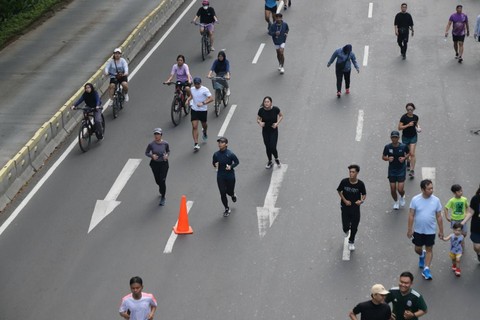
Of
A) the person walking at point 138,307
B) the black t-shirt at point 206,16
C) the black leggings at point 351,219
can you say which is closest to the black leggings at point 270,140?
the black leggings at point 351,219

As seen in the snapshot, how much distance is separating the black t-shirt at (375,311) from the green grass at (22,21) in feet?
76.9

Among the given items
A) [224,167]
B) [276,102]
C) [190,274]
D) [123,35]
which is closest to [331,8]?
[123,35]

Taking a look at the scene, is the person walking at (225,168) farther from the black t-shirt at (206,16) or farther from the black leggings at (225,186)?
the black t-shirt at (206,16)

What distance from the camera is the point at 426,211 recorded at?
17.7 meters

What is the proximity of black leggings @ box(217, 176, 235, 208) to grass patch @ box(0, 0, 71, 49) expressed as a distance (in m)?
16.1

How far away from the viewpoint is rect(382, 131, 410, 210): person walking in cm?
2061

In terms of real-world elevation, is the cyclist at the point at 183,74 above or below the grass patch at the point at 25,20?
above

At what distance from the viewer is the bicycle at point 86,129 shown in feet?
82.9

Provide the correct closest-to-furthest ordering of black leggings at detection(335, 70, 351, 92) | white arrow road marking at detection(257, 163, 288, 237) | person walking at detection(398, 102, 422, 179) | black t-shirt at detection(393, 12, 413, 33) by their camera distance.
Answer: white arrow road marking at detection(257, 163, 288, 237), person walking at detection(398, 102, 422, 179), black leggings at detection(335, 70, 351, 92), black t-shirt at detection(393, 12, 413, 33)

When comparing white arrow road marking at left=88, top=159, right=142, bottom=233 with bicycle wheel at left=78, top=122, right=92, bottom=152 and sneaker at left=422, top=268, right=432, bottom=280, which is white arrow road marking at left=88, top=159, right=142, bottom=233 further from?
sneaker at left=422, top=268, right=432, bottom=280

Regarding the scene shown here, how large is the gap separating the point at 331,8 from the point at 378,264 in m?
19.3

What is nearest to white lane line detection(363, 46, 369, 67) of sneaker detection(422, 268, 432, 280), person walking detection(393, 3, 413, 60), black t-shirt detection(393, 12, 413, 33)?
person walking detection(393, 3, 413, 60)

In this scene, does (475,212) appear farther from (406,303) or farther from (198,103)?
(198,103)

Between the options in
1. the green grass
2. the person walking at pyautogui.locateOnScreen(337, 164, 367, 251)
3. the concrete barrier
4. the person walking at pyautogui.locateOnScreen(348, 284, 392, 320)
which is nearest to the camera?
the person walking at pyautogui.locateOnScreen(348, 284, 392, 320)
